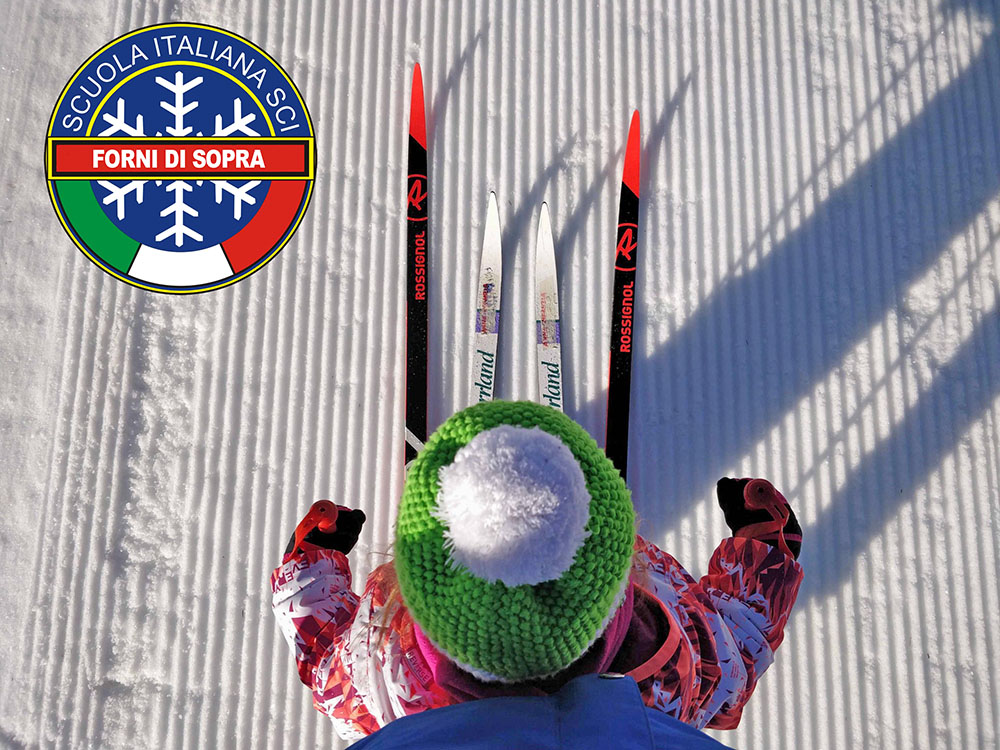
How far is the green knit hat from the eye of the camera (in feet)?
1.63

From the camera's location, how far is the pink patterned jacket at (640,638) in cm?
66

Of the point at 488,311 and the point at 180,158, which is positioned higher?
the point at 180,158

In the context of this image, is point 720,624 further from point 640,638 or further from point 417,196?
point 417,196

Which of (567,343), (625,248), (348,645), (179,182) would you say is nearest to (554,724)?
(348,645)

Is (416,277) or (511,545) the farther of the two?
(416,277)

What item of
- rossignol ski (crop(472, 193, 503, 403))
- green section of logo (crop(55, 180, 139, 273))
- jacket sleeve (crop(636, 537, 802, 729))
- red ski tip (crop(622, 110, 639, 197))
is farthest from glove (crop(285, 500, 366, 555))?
red ski tip (crop(622, 110, 639, 197))

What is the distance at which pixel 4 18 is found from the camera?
1.42m

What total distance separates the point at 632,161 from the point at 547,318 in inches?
13.0

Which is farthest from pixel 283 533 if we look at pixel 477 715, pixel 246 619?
pixel 477 715

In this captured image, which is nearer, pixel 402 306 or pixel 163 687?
pixel 163 687

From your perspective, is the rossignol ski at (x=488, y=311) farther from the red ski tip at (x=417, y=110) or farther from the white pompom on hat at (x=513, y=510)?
the white pompom on hat at (x=513, y=510)

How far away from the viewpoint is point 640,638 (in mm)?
668

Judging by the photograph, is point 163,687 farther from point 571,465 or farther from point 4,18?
point 4,18

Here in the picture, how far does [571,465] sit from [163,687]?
932 millimetres
